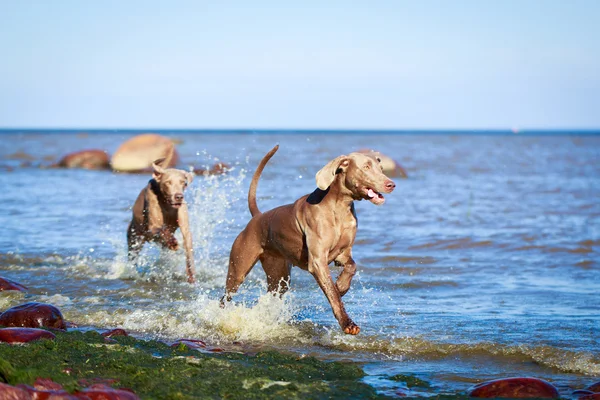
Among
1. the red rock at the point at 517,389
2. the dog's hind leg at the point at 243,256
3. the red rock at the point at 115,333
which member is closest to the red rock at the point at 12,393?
the red rock at the point at 115,333

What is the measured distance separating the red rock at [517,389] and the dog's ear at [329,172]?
2242 mm

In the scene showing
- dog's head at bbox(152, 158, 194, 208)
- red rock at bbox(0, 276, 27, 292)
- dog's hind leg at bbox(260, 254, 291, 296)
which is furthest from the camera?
dog's head at bbox(152, 158, 194, 208)

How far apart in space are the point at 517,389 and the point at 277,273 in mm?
3236

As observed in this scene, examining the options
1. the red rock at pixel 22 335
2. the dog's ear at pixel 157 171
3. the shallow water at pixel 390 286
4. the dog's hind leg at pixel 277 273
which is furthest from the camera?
the dog's ear at pixel 157 171

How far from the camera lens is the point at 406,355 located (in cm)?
670

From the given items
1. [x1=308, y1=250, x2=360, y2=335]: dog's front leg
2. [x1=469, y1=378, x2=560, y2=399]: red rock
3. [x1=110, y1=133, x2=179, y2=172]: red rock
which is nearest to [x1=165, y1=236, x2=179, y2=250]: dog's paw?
[x1=308, y1=250, x2=360, y2=335]: dog's front leg

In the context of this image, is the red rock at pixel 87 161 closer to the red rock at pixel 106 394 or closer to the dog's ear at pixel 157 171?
the dog's ear at pixel 157 171

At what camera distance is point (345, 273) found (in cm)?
723

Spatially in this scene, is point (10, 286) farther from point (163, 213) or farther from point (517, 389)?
point (517, 389)

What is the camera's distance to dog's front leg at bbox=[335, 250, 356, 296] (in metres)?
7.20

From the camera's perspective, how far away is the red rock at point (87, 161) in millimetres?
31812

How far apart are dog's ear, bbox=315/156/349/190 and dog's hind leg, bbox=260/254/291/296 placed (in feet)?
4.05

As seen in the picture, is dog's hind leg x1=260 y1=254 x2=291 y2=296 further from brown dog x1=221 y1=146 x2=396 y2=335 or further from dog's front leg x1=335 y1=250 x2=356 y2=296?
dog's front leg x1=335 y1=250 x2=356 y2=296

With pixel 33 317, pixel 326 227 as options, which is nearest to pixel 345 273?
pixel 326 227
